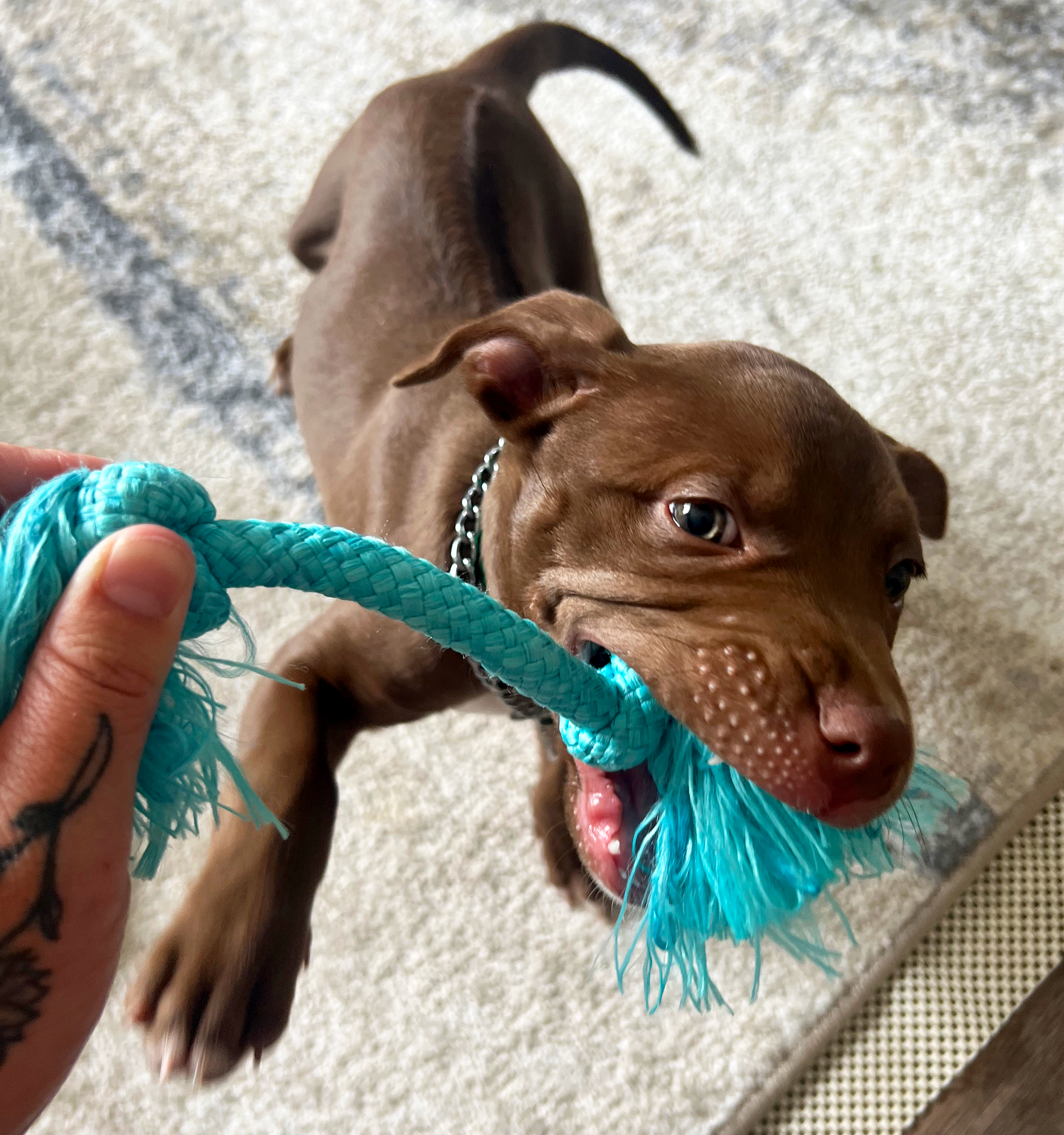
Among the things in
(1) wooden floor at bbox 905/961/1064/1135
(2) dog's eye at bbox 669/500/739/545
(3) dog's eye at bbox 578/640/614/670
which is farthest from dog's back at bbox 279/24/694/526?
(1) wooden floor at bbox 905/961/1064/1135

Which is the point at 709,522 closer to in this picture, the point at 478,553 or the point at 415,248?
the point at 478,553

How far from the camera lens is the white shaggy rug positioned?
1.95 metres

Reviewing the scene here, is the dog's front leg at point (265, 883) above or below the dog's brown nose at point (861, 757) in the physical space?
below

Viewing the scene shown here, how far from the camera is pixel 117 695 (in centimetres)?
80

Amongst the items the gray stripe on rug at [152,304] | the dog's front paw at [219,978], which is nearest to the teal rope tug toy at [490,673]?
the dog's front paw at [219,978]

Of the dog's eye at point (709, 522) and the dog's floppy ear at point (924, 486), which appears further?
the dog's floppy ear at point (924, 486)

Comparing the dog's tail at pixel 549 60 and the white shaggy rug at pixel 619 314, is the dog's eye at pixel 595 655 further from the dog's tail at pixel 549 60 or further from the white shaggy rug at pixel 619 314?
the dog's tail at pixel 549 60

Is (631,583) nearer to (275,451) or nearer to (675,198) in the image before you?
(275,451)

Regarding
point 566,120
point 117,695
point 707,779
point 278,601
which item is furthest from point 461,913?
point 566,120

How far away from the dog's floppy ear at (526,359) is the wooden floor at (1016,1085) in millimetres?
1483

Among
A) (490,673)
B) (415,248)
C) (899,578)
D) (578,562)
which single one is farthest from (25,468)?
(415,248)

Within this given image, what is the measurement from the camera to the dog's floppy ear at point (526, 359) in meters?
1.41

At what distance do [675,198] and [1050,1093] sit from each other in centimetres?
226

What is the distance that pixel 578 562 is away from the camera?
1.35m
